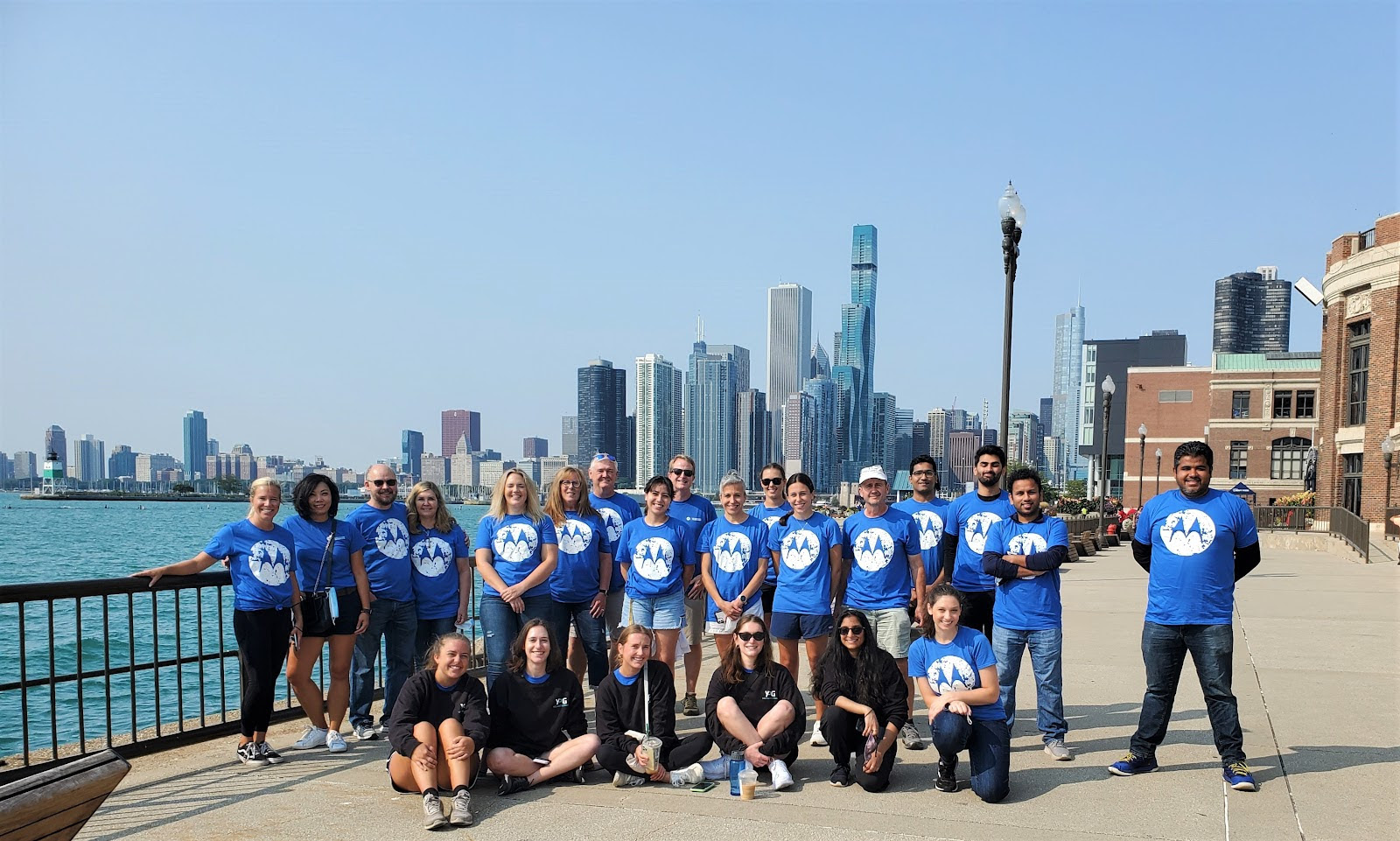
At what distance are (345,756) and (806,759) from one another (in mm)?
2960

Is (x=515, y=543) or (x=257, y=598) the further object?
(x=515, y=543)

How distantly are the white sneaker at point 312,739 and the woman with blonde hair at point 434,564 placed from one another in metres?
0.81

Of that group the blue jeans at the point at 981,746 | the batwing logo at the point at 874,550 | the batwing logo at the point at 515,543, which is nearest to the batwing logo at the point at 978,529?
the batwing logo at the point at 874,550

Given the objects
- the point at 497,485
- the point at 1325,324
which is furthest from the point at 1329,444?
the point at 497,485

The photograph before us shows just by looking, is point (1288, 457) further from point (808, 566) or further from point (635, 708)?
point (635, 708)

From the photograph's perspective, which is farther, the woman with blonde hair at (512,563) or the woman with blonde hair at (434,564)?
the woman with blonde hair at (434,564)

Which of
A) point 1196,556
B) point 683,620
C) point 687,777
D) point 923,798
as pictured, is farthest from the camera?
point 683,620

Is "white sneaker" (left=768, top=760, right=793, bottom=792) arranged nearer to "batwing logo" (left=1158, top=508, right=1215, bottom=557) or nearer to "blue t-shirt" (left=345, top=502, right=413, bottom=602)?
"batwing logo" (left=1158, top=508, right=1215, bottom=557)

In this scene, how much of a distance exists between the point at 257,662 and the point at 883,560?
4.09 m

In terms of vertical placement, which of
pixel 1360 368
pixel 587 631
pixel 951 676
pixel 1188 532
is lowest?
pixel 587 631

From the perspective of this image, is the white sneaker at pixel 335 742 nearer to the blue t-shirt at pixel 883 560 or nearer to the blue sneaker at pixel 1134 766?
the blue t-shirt at pixel 883 560

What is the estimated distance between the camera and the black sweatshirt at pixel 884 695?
5805mm

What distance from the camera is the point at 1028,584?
21.0 feet

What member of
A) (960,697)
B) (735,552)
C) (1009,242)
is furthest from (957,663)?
(1009,242)
